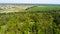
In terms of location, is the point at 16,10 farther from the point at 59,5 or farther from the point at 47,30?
the point at 47,30

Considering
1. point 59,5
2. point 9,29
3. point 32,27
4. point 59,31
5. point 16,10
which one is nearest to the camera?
point 59,31

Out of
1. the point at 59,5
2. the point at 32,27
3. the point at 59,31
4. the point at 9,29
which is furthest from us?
the point at 59,5

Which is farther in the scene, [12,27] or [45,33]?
[12,27]

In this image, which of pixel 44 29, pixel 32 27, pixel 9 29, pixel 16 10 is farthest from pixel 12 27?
pixel 16 10

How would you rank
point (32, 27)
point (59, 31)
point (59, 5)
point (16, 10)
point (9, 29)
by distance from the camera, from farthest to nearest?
point (59, 5) < point (16, 10) < point (32, 27) < point (9, 29) < point (59, 31)

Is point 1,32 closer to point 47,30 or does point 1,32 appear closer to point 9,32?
point 9,32

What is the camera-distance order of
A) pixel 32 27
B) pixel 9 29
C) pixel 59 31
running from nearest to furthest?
1. pixel 59 31
2. pixel 9 29
3. pixel 32 27

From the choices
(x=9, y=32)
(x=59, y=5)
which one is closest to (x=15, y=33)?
(x=9, y=32)

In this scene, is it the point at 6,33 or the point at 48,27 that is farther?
the point at 48,27

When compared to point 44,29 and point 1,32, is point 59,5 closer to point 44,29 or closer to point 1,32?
point 44,29
